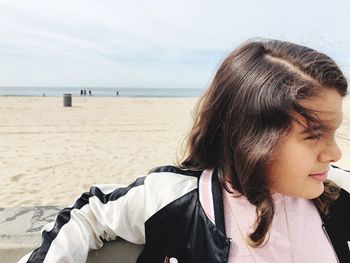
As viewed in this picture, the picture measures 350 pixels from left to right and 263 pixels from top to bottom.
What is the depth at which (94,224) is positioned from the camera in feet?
3.95

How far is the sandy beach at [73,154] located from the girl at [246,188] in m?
1.77

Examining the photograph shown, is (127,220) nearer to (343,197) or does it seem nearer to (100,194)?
(100,194)

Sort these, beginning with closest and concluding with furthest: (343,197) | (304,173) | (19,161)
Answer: (304,173) < (343,197) < (19,161)

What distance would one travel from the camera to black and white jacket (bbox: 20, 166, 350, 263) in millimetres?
1143

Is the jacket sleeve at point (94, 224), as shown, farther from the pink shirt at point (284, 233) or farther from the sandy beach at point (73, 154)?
the sandy beach at point (73, 154)

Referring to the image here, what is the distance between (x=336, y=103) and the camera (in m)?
1.18

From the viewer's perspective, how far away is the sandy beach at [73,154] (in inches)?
224

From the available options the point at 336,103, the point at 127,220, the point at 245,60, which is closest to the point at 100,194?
the point at 127,220

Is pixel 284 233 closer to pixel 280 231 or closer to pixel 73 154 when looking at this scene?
pixel 280 231

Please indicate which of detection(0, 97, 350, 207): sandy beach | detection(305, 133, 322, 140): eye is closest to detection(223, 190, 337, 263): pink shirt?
detection(305, 133, 322, 140): eye

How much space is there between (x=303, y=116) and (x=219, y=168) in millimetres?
321

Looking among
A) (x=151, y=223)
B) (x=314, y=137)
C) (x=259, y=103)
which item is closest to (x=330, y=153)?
(x=314, y=137)

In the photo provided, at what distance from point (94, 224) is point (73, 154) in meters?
7.21

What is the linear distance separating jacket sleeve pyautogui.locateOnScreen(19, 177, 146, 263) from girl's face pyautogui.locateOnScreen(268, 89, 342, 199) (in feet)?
1.35
